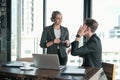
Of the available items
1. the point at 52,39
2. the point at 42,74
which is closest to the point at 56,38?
the point at 52,39

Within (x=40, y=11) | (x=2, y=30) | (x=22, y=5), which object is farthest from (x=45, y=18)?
(x=2, y=30)

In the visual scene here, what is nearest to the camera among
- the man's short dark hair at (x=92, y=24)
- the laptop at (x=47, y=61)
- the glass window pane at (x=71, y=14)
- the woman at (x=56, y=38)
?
the laptop at (x=47, y=61)

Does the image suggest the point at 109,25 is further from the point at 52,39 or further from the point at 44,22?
the point at 44,22

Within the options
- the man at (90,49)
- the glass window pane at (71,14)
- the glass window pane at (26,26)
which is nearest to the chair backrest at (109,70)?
the man at (90,49)

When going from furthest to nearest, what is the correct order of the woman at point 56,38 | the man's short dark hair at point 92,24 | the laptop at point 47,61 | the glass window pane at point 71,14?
1. the glass window pane at point 71,14
2. the woman at point 56,38
3. the man's short dark hair at point 92,24
4. the laptop at point 47,61

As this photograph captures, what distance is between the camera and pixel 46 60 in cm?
302

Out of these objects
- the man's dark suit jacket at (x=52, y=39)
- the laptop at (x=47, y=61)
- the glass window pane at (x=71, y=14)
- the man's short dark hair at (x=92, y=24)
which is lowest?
the laptop at (x=47, y=61)

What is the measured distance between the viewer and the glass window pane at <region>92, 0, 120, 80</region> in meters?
4.74

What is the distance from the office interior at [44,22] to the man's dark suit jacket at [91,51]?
63.5 inches

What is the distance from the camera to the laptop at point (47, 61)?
2973mm

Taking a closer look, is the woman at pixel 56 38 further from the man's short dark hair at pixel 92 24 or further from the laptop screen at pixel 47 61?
the laptop screen at pixel 47 61

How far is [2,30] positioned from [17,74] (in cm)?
239

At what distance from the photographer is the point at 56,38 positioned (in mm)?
4047

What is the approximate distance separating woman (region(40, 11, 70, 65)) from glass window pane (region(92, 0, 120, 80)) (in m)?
0.96
